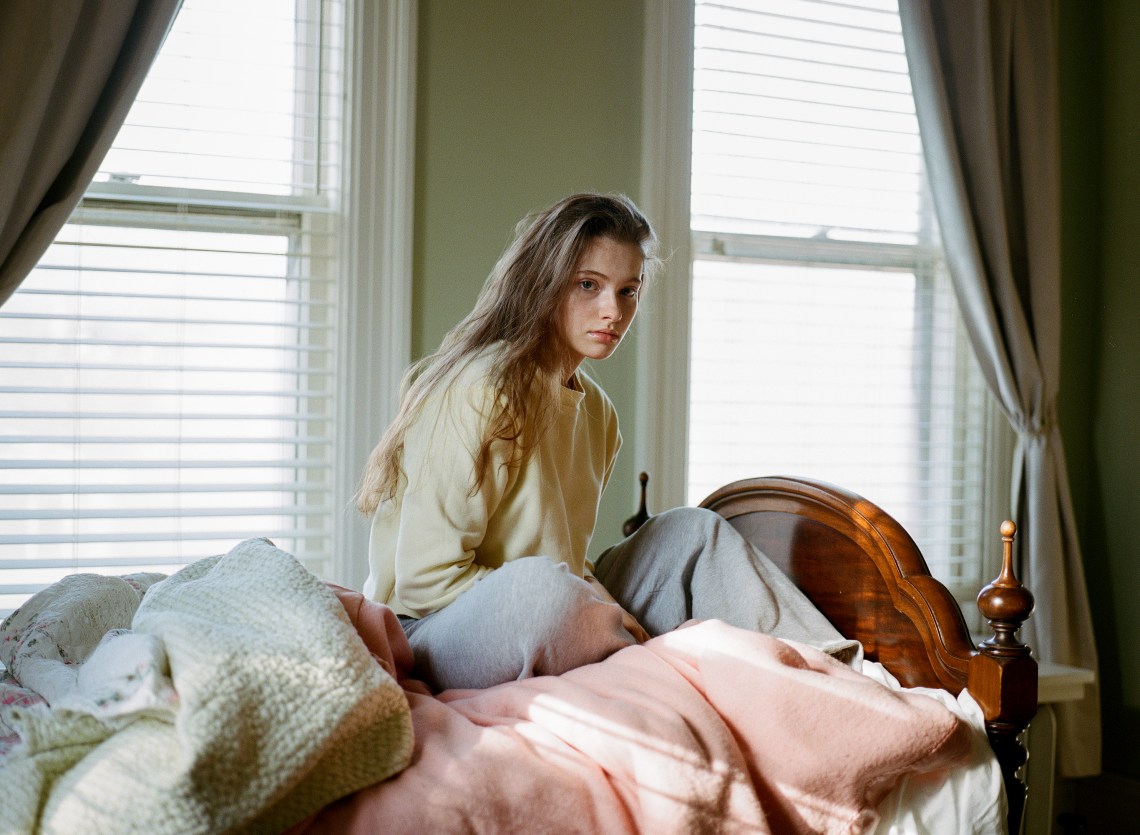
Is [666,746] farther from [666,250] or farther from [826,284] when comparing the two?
[826,284]

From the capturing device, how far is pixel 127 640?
1191mm

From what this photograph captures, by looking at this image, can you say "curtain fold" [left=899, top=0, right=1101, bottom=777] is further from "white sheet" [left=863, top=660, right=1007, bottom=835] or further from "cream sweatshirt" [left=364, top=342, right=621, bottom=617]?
"white sheet" [left=863, top=660, right=1007, bottom=835]

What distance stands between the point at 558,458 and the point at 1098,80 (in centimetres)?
240

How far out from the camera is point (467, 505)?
1.76 m

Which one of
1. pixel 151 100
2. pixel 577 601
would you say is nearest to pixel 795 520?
pixel 577 601

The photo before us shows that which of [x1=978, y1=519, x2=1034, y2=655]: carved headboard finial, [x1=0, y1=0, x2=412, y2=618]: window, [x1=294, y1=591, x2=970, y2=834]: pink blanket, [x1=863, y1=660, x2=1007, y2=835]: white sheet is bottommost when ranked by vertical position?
[x1=863, y1=660, x2=1007, y2=835]: white sheet

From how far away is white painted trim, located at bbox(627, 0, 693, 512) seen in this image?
9.02 feet

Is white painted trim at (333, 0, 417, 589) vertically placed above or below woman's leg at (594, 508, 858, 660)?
above

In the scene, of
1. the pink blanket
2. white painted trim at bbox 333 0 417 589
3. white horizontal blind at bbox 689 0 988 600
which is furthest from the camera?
white horizontal blind at bbox 689 0 988 600

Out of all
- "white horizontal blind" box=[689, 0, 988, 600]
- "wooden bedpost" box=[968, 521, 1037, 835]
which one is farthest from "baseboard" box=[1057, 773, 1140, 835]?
"wooden bedpost" box=[968, 521, 1037, 835]

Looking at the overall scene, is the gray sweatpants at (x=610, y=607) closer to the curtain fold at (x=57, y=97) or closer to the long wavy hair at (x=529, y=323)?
the long wavy hair at (x=529, y=323)

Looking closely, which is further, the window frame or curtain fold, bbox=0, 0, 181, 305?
the window frame

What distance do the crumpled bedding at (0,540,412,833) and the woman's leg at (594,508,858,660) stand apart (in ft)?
2.52

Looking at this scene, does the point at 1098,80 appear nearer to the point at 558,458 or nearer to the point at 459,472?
the point at 558,458
